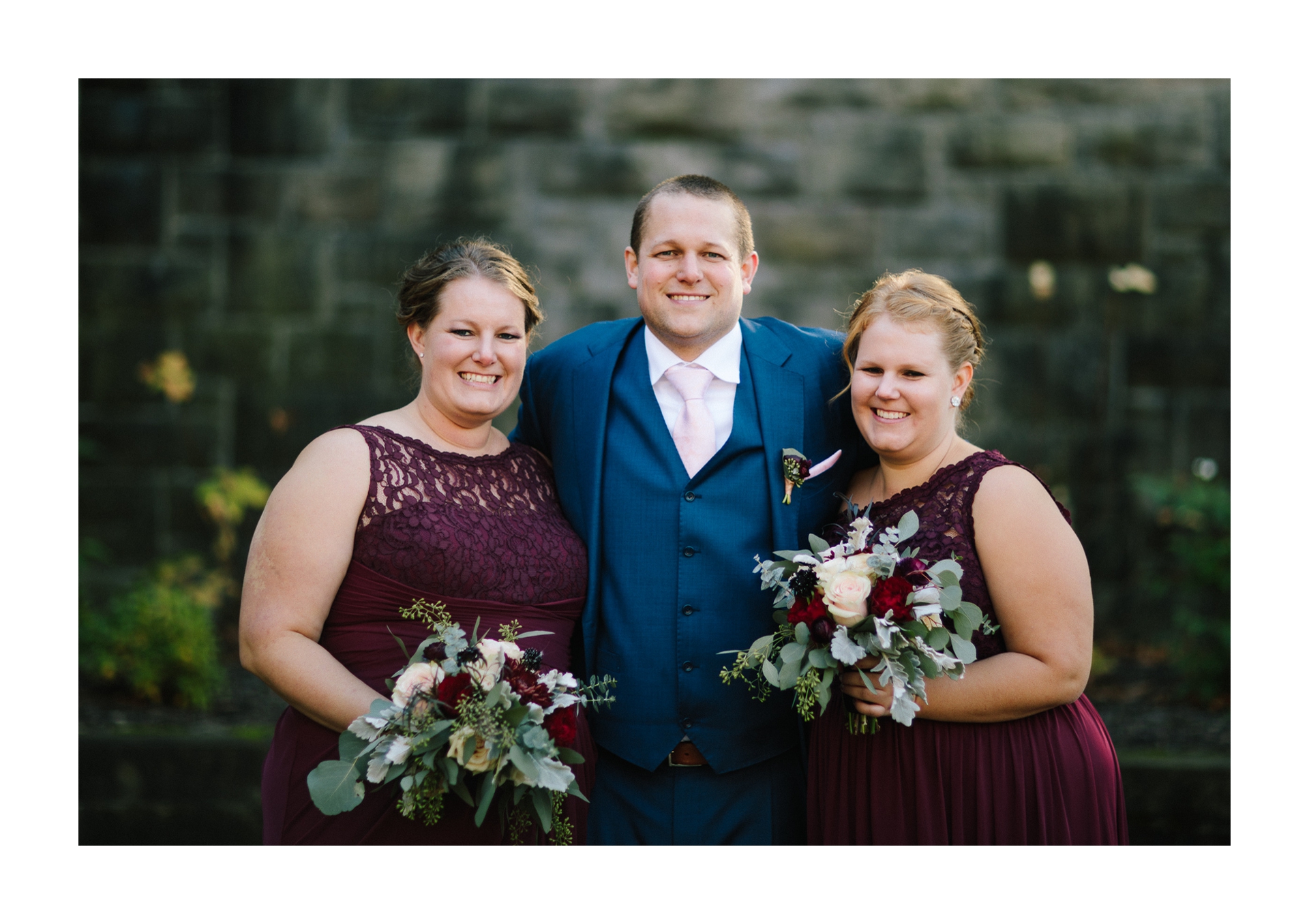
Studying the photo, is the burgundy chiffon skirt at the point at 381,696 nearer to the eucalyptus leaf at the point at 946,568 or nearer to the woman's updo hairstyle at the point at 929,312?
the eucalyptus leaf at the point at 946,568

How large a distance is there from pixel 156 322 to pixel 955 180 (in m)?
4.51

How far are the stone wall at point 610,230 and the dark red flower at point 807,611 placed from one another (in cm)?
342

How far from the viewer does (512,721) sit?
89.4 inches

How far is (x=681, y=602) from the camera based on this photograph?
2.88 metres

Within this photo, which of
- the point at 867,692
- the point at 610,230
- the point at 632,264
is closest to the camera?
the point at 867,692

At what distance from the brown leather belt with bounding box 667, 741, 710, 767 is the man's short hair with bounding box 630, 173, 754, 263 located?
141cm

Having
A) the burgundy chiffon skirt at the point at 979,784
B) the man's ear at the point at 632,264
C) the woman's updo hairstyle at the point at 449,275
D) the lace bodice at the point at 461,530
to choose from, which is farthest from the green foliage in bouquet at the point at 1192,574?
the woman's updo hairstyle at the point at 449,275

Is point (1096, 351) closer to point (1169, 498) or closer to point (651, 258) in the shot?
point (1169, 498)

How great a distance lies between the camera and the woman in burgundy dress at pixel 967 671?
2566mm

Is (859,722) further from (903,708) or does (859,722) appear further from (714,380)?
(714,380)

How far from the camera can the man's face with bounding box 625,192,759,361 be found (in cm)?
295

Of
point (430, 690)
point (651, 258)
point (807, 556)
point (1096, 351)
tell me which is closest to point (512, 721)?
point (430, 690)

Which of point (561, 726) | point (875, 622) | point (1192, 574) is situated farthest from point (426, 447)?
point (1192, 574)

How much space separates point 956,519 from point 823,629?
1.63ft
